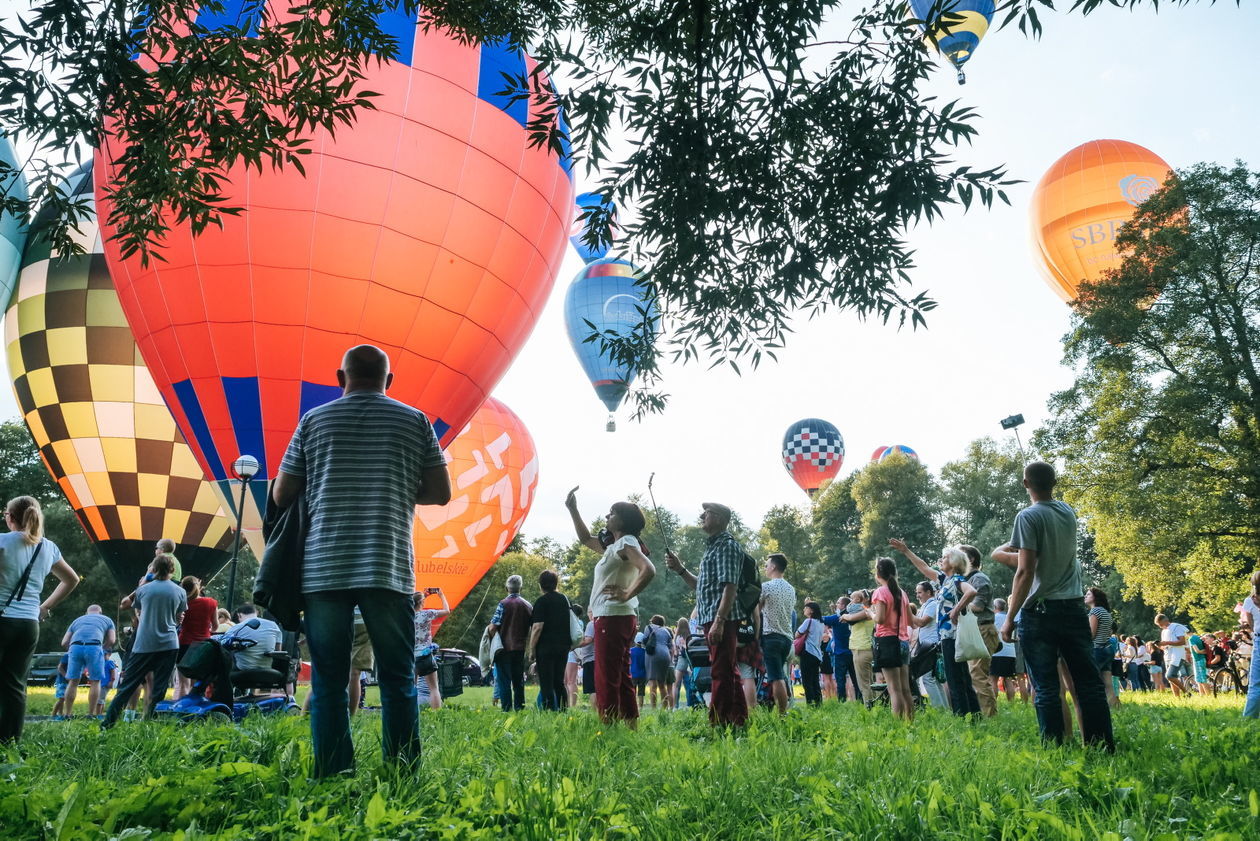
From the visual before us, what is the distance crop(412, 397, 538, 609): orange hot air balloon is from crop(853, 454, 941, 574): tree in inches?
1049

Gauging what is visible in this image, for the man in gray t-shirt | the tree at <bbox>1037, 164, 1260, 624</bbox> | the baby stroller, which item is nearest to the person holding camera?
the baby stroller

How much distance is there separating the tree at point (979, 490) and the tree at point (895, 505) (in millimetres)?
2437

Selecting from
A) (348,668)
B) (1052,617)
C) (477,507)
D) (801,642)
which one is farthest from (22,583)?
(477,507)

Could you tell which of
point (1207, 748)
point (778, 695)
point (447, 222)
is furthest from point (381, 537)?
point (447, 222)

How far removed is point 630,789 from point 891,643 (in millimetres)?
4726

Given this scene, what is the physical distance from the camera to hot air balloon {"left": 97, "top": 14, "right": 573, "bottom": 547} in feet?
39.9

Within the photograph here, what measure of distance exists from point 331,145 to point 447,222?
2.01 m

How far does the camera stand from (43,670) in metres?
27.0

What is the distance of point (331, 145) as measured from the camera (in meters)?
12.2

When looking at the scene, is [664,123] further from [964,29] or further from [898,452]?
[898,452]

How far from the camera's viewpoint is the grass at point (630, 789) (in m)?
2.65

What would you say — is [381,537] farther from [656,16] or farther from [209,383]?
[209,383]

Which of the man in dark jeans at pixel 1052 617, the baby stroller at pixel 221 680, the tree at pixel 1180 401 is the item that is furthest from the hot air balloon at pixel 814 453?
the man in dark jeans at pixel 1052 617

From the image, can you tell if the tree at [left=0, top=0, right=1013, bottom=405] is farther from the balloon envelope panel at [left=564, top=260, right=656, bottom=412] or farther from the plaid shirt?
the balloon envelope panel at [left=564, top=260, right=656, bottom=412]
